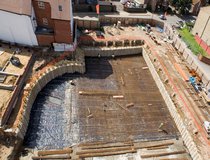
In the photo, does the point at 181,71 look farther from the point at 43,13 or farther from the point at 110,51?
the point at 43,13

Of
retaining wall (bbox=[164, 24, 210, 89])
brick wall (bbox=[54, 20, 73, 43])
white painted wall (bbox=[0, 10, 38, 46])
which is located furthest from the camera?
retaining wall (bbox=[164, 24, 210, 89])

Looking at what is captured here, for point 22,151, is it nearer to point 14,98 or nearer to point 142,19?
point 14,98

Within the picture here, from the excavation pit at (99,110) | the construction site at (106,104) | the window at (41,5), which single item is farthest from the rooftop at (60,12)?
the excavation pit at (99,110)

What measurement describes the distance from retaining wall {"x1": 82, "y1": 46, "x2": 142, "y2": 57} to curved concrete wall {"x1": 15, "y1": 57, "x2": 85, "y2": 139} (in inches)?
184

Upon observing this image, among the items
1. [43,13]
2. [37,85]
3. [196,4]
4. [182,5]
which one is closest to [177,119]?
[37,85]

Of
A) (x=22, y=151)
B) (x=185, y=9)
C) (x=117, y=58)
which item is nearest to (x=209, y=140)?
(x=117, y=58)

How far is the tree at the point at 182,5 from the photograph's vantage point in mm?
53303

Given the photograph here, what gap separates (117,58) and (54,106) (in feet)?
57.9

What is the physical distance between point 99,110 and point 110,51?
1465cm

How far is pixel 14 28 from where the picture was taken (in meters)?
37.3

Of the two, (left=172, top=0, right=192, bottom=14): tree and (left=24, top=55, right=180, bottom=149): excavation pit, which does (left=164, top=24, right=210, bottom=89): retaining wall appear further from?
(left=24, top=55, right=180, bottom=149): excavation pit

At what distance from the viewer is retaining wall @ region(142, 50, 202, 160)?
104 ft

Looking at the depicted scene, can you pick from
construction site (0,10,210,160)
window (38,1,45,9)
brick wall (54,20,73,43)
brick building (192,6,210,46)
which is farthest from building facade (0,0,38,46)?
brick building (192,6,210,46)

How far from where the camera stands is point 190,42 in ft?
152
